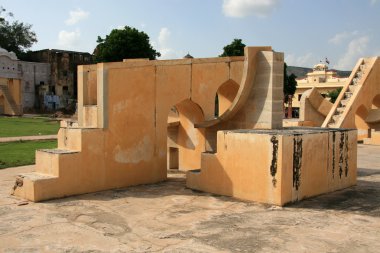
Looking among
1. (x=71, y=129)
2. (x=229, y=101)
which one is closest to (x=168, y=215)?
(x=71, y=129)

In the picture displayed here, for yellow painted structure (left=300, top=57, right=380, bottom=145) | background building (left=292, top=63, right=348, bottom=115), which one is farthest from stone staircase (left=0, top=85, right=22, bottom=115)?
yellow painted structure (left=300, top=57, right=380, bottom=145)

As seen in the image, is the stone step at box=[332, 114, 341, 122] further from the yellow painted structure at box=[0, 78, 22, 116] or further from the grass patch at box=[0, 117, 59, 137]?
the yellow painted structure at box=[0, 78, 22, 116]

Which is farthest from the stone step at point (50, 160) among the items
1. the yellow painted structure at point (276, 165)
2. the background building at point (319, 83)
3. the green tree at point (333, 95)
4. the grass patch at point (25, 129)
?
the background building at point (319, 83)

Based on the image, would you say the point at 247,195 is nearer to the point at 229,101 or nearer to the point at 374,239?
the point at 374,239

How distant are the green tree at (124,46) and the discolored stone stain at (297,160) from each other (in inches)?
1210

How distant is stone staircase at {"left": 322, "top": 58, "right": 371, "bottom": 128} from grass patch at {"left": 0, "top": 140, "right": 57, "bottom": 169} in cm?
1190

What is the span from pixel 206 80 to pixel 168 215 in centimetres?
477

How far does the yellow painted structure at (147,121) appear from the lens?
888 centimetres

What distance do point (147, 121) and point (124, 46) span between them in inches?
1120

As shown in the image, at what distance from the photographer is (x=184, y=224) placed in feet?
22.8

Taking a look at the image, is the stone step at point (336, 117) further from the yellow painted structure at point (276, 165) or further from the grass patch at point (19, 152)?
the grass patch at point (19, 152)

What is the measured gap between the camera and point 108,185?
31.9ft

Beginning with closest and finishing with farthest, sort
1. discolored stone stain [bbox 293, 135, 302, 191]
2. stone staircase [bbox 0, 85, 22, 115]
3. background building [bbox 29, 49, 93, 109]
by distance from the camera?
discolored stone stain [bbox 293, 135, 302, 191]
stone staircase [bbox 0, 85, 22, 115]
background building [bbox 29, 49, 93, 109]

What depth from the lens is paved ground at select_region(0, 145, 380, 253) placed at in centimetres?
593
